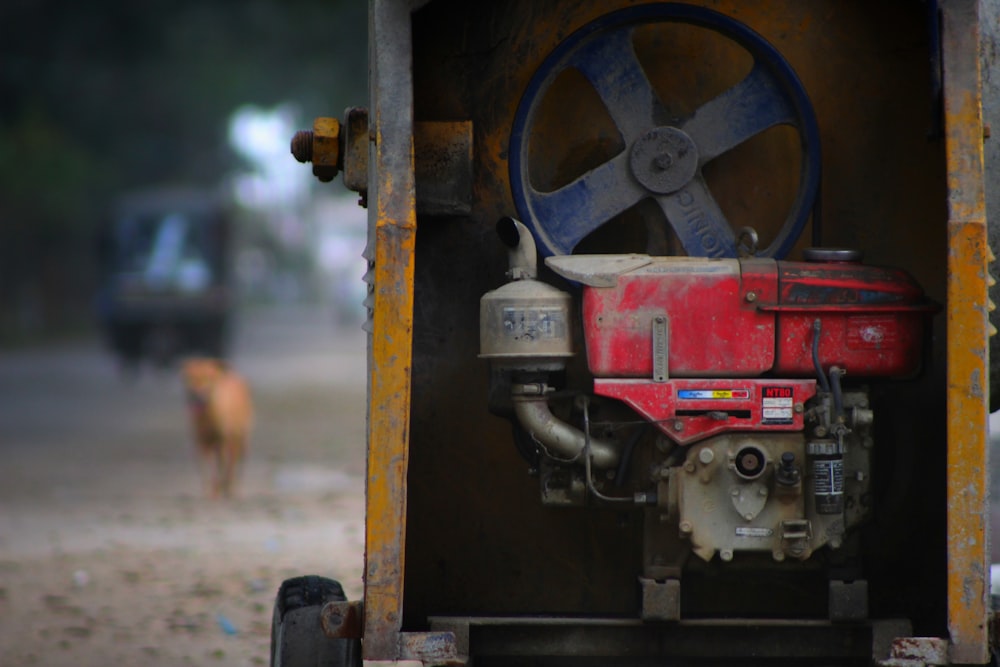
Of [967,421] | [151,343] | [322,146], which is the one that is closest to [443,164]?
[322,146]

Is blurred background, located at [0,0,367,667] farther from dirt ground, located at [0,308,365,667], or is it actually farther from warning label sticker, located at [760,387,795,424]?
warning label sticker, located at [760,387,795,424]

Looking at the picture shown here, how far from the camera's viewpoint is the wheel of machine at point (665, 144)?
13.5 ft

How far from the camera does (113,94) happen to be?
34250mm

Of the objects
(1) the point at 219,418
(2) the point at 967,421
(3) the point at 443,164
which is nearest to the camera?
(2) the point at 967,421

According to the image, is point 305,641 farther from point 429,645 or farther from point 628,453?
point 628,453

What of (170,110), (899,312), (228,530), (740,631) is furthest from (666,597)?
(170,110)

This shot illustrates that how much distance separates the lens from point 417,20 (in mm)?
4152

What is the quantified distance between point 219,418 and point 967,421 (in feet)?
28.3

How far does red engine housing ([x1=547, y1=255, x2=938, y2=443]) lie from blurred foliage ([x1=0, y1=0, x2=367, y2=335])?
80.6 feet

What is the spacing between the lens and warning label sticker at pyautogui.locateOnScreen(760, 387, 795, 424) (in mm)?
3623

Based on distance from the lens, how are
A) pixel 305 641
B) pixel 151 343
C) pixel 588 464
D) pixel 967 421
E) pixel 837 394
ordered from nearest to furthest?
1. pixel 967 421
2. pixel 837 394
3. pixel 588 464
4. pixel 305 641
5. pixel 151 343

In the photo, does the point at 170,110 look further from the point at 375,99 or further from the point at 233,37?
the point at 375,99

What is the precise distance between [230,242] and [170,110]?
27.9 feet

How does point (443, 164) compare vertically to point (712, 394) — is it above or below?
above
